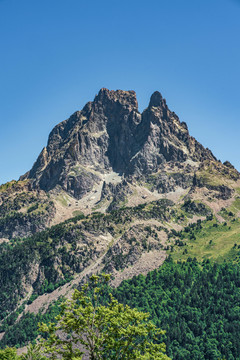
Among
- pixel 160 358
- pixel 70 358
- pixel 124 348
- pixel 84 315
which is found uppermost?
pixel 84 315

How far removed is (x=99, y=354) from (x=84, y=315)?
5.76m

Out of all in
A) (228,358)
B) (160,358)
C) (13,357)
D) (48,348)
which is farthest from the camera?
(228,358)

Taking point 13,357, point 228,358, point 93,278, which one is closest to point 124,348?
point 93,278

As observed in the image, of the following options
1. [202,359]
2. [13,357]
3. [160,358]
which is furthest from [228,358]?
[160,358]

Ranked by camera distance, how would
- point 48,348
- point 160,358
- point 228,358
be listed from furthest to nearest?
1. point 228,358
2. point 48,348
3. point 160,358

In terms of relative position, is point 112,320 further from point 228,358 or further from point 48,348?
point 228,358

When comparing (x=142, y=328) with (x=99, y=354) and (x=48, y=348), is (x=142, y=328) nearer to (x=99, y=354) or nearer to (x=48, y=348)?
(x=99, y=354)

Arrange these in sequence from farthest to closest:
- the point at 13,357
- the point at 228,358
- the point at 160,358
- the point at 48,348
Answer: the point at 228,358 → the point at 13,357 → the point at 48,348 → the point at 160,358

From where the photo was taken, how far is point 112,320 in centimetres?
5066

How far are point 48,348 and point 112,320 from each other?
10.9 m

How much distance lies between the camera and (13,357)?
9906 centimetres

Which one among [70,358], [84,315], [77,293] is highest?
[77,293]

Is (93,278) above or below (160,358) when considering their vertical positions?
above

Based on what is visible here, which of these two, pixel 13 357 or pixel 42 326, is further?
pixel 13 357
